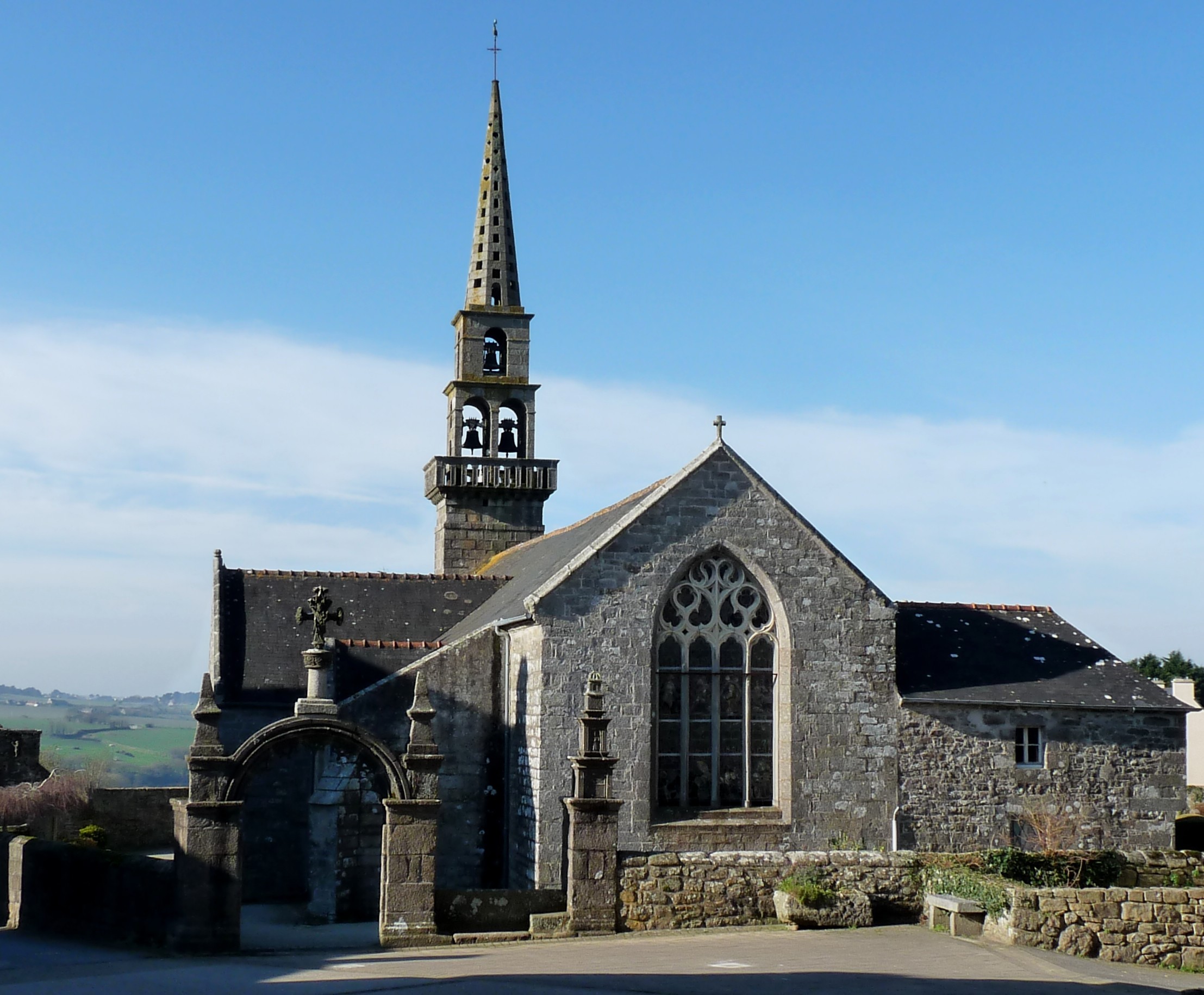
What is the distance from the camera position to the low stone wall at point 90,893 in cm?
1677

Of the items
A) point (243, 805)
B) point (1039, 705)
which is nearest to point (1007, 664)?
point (1039, 705)

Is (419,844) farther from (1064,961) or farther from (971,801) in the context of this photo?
(971,801)

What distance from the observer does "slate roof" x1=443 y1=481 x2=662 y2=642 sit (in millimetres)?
23000

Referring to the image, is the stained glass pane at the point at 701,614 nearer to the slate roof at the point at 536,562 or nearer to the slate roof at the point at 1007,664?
the slate roof at the point at 536,562

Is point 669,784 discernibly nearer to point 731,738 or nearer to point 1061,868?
point 731,738

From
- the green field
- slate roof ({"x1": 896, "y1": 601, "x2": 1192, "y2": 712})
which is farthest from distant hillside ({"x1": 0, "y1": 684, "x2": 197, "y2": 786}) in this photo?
slate roof ({"x1": 896, "y1": 601, "x2": 1192, "y2": 712})

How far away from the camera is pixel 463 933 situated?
17000mm

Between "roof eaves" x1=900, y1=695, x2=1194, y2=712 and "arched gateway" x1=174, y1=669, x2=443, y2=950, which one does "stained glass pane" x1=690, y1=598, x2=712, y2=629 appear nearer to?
"roof eaves" x1=900, y1=695, x2=1194, y2=712

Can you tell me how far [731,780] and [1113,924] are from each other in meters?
6.15

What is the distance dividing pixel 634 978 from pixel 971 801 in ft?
30.3

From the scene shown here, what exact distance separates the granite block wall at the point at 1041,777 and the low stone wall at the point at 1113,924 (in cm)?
482

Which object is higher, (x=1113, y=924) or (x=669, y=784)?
(x=669, y=784)

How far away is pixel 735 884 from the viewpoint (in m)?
17.3

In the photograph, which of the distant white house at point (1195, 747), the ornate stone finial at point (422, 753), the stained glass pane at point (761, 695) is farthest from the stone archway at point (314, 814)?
the distant white house at point (1195, 747)
